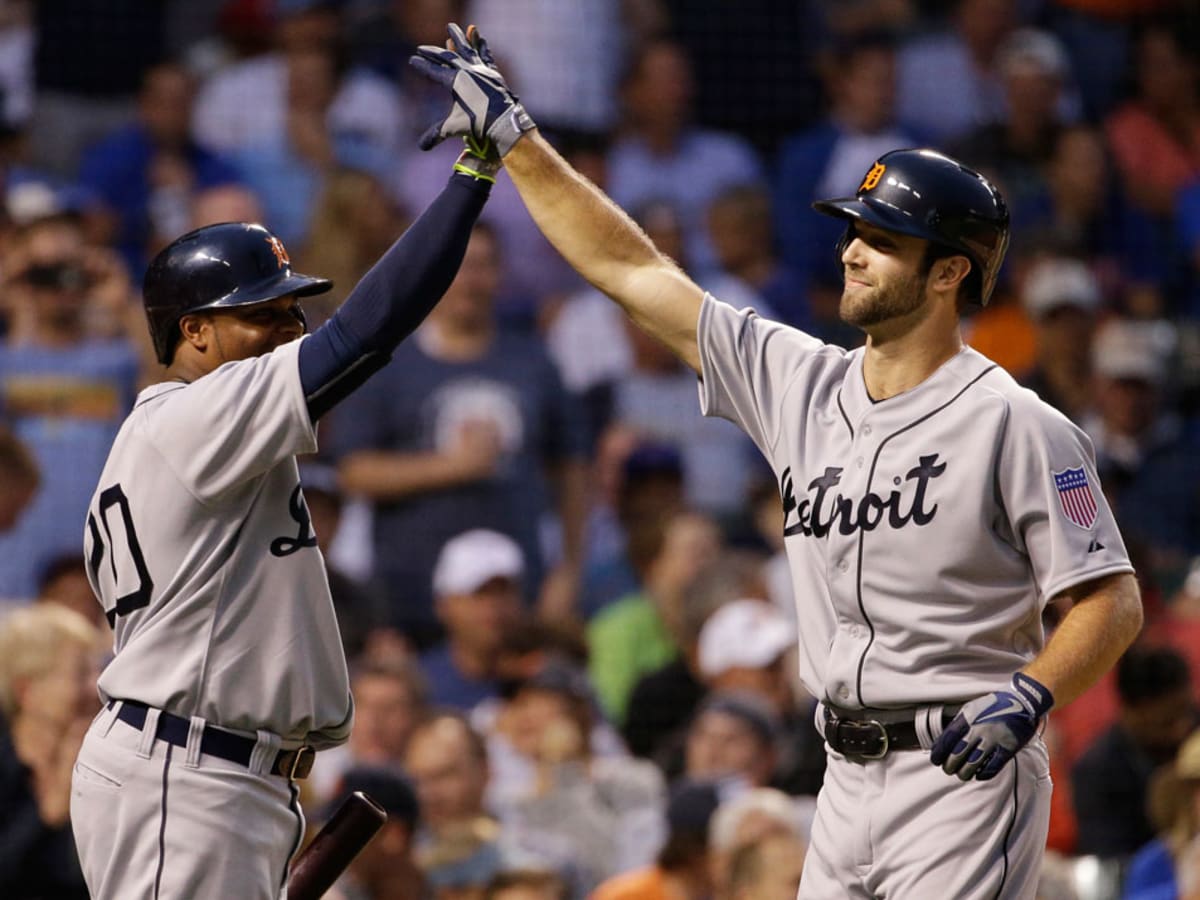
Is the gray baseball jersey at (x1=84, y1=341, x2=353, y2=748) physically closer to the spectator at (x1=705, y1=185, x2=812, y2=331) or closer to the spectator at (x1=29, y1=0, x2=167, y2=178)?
the spectator at (x1=29, y1=0, x2=167, y2=178)

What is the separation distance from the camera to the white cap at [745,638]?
6.71 m

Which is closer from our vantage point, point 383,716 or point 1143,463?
point 383,716

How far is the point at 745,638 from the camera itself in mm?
6738

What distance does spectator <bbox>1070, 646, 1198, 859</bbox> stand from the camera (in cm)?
601

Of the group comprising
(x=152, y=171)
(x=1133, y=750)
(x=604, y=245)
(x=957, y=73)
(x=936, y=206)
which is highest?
(x=936, y=206)

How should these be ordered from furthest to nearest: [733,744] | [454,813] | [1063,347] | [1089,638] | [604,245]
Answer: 1. [1063,347]
2. [733,744]
3. [454,813]
4. [604,245]
5. [1089,638]

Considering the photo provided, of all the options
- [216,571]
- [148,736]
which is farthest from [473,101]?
[148,736]

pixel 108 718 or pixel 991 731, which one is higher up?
pixel 991 731

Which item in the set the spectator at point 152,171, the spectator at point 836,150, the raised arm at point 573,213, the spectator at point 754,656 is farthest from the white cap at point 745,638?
the raised arm at point 573,213

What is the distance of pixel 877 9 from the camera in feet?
31.9

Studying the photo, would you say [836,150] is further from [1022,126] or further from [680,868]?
[680,868]

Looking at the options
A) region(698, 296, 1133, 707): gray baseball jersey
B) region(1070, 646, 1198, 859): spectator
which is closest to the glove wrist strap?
region(698, 296, 1133, 707): gray baseball jersey

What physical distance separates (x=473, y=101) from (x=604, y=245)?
374 mm

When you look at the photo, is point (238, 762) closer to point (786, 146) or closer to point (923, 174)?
point (923, 174)
